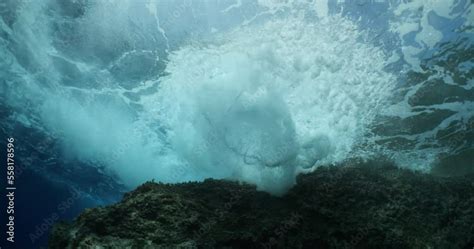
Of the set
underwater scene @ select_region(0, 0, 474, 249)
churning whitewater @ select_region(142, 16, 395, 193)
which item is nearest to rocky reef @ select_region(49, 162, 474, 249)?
underwater scene @ select_region(0, 0, 474, 249)

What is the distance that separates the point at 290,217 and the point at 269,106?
6.29m

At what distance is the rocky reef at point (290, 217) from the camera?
248 inches

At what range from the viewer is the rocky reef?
630 cm

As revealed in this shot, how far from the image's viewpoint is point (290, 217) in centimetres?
745

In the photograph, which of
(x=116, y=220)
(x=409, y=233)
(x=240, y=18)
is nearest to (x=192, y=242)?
(x=116, y=220)

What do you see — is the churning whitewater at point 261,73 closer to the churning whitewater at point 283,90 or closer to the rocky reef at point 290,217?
the churning whitewater at point 283,90

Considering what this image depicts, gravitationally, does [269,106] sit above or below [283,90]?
below

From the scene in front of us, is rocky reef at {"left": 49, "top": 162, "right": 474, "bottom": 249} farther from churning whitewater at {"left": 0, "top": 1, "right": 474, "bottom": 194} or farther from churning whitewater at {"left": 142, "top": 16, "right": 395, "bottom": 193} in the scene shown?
churning whitewater at {"left": 142, "top": 16, "right": 395, "bottom": 193}

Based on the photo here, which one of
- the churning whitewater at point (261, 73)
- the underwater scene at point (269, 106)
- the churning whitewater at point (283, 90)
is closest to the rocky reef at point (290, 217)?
the underwater scene at point (269, 106)

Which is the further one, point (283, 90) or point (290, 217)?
point (283, 90)

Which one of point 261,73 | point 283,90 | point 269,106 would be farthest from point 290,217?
point 283,90

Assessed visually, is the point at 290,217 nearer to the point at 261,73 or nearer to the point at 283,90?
the point at 261,73

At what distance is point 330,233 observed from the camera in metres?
7.16

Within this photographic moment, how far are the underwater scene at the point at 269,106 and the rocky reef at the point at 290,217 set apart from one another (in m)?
0.04
